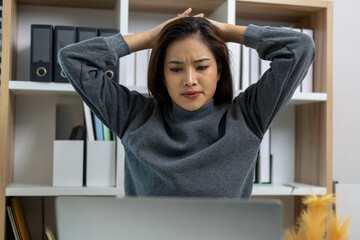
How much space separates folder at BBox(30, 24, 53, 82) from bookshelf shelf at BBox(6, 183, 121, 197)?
1.29ft

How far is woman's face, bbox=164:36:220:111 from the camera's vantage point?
3.47ft

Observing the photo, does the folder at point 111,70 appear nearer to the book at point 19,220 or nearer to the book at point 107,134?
the book at point 107,134

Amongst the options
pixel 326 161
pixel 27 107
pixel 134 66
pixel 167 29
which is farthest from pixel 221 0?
pixel 27 107

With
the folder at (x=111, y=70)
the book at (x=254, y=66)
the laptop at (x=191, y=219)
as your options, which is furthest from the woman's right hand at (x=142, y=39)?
the laptop at (x=191, y=219)

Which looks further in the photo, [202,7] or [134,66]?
[202,7]

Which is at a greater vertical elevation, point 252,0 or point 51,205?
point 252,0

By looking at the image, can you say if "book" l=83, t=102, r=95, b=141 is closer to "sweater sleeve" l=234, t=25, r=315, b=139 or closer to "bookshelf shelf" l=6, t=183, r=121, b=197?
"bookshelf shelf" l=6, t=183, r=121, b=197

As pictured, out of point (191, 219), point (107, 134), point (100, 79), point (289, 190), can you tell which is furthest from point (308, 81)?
point (191, 219)

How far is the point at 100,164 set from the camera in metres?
1.58

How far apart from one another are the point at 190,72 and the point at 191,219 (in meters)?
0.57

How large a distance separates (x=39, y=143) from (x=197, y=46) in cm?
99

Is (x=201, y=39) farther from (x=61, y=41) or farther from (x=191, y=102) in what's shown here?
(x=61, y=41)

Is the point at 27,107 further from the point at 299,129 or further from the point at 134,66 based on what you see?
the point at 299,129

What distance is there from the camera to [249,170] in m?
1.09
